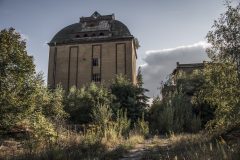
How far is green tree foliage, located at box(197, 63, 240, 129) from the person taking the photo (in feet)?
26.9

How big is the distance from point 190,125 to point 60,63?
2340cm

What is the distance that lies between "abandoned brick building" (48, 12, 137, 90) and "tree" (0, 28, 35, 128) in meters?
24.4

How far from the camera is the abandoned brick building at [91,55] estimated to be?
3394 cm

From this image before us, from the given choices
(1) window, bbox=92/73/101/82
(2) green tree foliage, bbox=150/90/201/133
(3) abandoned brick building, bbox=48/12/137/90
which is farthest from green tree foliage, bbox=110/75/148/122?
(1) window, bbox=92/73/101/82

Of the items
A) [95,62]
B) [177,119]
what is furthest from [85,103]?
[95,62]

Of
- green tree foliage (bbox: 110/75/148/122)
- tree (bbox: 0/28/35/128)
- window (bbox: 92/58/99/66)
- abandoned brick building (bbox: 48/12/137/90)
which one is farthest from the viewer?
window (bbox: 92/58/99/66)

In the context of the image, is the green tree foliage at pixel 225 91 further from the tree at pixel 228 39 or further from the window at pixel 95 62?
the window at pixel 95 62

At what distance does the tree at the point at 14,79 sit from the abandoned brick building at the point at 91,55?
2436cm

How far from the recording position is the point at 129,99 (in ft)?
62.9

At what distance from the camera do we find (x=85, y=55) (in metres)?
35.3

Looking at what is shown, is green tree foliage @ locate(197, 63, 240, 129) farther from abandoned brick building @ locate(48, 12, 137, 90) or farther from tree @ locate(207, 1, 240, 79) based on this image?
abandoned brick building @ locate(48, 12, 137, 90)

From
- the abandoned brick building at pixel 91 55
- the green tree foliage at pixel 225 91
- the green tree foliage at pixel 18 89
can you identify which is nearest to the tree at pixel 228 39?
the green tree foliage at pixel 225 91

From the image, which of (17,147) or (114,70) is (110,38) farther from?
(17,147)

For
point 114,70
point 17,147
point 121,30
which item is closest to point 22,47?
point 17,147
